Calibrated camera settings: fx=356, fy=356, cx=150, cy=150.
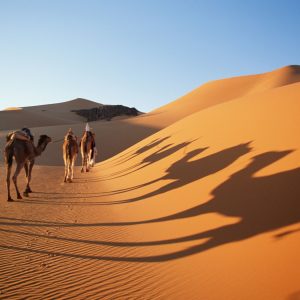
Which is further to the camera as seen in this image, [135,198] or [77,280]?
[135,198]

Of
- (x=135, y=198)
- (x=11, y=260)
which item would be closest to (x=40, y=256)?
(x=11, y=260)

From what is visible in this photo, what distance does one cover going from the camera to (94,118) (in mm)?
68188

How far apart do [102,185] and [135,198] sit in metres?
3.56

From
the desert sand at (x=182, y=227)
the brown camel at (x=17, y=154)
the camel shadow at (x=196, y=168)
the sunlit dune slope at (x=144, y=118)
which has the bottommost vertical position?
the desert sand at (x=182, y=227)

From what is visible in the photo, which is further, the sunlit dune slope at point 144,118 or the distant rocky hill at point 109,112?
the distant rocky hill at point 109,112

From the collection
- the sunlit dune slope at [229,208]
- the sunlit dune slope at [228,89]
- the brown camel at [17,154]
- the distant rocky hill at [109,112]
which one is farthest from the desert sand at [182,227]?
the distant rocky hill at [109,112]

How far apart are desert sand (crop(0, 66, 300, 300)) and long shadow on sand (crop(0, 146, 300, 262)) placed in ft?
0.08

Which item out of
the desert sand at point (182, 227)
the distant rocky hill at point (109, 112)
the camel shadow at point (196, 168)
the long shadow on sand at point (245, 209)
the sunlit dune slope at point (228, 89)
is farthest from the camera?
the distant rocky hill at point (109, 112)

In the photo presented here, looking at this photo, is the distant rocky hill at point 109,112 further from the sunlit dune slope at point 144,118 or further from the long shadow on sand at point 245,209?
the long shadow on sand at point 245,209

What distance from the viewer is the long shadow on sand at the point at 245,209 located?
5832mm

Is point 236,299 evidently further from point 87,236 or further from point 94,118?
point 94,118

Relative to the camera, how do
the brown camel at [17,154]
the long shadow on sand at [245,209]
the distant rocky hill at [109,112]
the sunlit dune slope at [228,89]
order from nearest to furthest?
the long shadow on sand at [245,209]
the brown camel at [17,154]
the sunlit dune slope at [228,89]
the distant rocky hill at [109,112]

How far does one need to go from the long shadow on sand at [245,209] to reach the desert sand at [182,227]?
26 mm

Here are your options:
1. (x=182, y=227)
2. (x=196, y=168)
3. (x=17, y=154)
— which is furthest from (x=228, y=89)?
(x=182, y=227)
